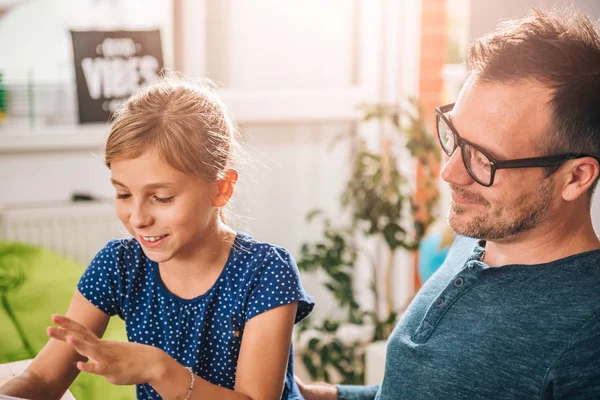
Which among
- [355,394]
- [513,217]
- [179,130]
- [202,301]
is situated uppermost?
[179,130]

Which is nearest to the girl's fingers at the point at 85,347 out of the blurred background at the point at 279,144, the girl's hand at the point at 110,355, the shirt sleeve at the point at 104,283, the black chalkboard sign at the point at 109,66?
the girl's hand at the point at 110,355

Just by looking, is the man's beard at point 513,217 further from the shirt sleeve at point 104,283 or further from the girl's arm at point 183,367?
the shirt sleeve at point 104,283

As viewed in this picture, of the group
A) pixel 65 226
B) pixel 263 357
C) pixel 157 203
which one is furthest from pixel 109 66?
pixel 263 357

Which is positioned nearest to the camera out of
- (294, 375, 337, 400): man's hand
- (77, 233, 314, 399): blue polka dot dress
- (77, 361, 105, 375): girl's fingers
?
(77, 361, 105, 375): girl's fingers

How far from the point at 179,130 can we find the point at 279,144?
211 centimetres

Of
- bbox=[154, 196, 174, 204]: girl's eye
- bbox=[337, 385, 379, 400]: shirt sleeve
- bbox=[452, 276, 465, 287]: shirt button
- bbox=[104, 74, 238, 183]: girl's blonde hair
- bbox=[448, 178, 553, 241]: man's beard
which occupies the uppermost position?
bbox=[104, 74, 238, 183]: girl's blonde hair

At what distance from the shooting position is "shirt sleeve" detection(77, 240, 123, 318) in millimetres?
1414

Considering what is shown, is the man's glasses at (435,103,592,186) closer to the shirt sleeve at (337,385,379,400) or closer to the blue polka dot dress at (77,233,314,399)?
the blue polka dot dress at (77,233,314,399)

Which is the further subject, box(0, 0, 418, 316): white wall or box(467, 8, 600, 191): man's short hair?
box(0, 0, 418, 316): white wall

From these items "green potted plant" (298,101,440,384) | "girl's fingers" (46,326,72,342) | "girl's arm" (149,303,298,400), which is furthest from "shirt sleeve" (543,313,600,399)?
"green potted plant" (298,101,440,384)

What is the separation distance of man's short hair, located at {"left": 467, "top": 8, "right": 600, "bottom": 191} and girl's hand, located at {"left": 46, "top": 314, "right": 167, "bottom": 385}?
2.28ft

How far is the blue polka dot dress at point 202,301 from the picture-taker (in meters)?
1.34

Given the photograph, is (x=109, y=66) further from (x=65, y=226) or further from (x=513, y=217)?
(x=513, y=217)

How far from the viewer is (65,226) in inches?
115
